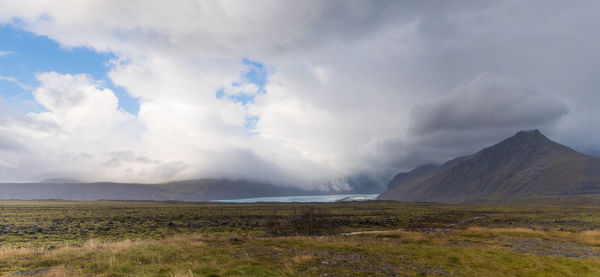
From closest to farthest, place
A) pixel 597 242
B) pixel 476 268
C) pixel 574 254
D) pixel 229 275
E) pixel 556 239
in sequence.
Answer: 1. pixel 229 275
2. pixel 476 268
3. pixel 574 254
4. pixel 597 242
5. pixel 556 239

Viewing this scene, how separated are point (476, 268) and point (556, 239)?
2871 centimetres

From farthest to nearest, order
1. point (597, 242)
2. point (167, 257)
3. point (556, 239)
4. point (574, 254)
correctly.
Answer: point (556, 239)
point (597, 242)
point (574, 254)
point (167, 257)

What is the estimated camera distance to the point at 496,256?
842 inches

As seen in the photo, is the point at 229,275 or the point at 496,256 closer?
the point at 229,275

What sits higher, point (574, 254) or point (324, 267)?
point (324, 267)

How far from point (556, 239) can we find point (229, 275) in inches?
1695

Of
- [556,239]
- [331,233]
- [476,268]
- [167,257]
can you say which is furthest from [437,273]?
[556,239]

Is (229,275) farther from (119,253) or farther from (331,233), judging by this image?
(331,233)

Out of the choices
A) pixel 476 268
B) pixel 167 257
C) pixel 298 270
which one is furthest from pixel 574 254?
pixel 167 257

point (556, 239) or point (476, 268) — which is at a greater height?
point (476, 268)

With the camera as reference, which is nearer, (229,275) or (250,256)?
(229,275)

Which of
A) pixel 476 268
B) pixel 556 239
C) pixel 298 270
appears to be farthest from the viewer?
pixel 556 239

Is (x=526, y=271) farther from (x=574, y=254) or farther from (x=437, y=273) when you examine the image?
(x=574, y=254)

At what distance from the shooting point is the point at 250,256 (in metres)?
A: 20.4
